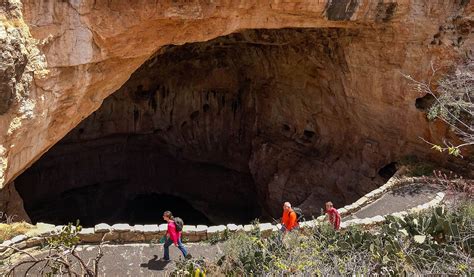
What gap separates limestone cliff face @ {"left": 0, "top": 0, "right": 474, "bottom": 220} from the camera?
8008 mm

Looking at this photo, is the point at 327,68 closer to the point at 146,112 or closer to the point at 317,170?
the point at 317,170

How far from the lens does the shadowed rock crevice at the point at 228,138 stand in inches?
533

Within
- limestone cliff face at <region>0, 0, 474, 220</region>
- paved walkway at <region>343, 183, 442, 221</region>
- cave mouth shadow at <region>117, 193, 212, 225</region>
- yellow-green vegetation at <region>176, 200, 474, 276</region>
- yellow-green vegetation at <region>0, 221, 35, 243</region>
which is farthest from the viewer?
cave mouth shadow at <region>117, 193, 212, 225</region>

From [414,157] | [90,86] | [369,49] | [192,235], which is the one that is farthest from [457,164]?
[90,86]

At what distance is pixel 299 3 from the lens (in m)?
9.81

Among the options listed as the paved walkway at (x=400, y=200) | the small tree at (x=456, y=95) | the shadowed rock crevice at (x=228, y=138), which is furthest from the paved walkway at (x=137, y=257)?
the shadowed rock crevice at (x=228, y=138)

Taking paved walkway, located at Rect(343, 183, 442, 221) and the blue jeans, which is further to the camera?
paved walkway, located at Rect(343, 183, 442, 221)

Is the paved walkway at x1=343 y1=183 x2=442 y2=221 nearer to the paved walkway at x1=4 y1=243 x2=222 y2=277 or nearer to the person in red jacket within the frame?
the person in red jacket

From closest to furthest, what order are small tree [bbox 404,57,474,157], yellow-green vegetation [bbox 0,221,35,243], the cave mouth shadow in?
yellow-green vegetation [bbox 0,221,35,243] < small tree [bbox 404,57,474,157] < the cave mouth shadow

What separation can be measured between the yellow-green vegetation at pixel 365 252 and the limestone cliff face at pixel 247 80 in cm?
419

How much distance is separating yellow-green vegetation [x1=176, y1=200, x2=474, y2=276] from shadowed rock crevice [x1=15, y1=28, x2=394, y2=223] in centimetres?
634

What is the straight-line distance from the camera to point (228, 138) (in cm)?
1772

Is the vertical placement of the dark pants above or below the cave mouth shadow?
above

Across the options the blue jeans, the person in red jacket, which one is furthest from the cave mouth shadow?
the person in red jacket
